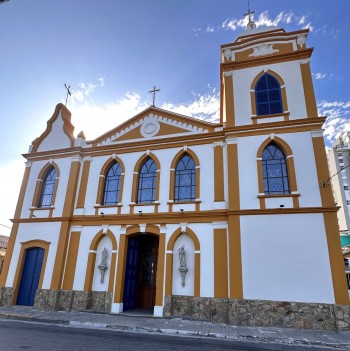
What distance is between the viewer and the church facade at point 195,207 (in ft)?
34.3

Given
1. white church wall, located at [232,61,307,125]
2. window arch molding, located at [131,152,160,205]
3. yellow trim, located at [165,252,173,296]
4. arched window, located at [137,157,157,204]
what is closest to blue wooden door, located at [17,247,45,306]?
window arch molding, located at [131,152,160,205]

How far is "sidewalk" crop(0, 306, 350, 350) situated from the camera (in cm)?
812

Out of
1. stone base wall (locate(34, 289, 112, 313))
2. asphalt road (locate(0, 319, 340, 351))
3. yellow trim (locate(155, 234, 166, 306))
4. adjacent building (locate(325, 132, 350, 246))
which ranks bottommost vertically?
asphalt road (locate(0, 319, 340, 351))

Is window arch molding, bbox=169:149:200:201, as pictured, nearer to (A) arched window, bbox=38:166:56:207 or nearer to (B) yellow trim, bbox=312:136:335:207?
(B) yellow trim, bbox=312:136:335:207

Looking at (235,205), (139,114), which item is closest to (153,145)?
(139,114)

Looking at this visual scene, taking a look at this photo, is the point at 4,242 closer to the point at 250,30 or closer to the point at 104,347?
the point at 104,347

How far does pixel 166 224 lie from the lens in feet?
41.2

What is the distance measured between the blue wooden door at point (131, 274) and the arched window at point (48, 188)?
17.9 ft

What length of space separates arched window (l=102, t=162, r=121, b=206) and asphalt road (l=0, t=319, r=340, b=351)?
651 cm

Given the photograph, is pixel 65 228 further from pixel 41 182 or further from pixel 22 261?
pixel 41 182

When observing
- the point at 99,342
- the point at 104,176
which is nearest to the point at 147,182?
the point at 104,176

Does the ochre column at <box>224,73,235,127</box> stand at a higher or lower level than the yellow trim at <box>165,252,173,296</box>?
higher

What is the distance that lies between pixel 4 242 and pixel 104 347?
1185 inches

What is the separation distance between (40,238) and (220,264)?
9.52m
